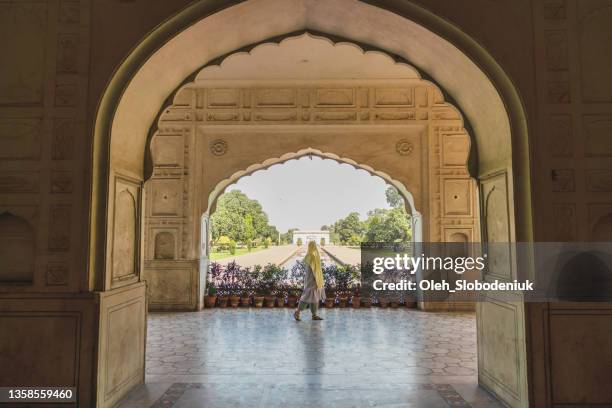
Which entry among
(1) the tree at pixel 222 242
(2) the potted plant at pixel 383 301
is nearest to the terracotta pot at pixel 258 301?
(2) the potted plant at pixel 383 301

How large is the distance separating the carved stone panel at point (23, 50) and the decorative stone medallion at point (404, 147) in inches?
299

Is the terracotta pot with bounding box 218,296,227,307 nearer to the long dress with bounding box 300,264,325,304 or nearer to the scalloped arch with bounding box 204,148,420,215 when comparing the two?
the scalloped arch with bounding box 204,148,420,215

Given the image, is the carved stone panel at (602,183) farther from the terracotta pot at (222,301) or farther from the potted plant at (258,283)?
the terracotta pot at (222,301)

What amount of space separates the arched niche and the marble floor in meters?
1.60

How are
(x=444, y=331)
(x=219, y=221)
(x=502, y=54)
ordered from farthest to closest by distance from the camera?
(x=219, y=221) → (x=444, y=331) → (x=502, y=54)

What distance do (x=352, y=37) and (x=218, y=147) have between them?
225 inches

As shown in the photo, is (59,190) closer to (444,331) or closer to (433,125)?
(444,331)

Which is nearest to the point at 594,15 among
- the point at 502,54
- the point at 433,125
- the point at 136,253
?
the point at 502,54

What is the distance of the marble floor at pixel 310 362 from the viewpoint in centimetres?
411

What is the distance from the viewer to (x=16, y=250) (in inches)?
146

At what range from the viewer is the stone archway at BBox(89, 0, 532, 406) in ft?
12.3

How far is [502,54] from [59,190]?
4322 mm

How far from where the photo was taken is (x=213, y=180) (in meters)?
9.73

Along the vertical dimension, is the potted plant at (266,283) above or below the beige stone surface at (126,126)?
below
